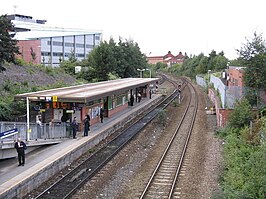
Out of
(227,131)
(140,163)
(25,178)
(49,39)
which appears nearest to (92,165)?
(140,163)

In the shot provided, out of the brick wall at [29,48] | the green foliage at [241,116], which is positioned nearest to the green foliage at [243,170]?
the green foliage at [241,116]

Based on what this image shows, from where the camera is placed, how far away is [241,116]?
21.8m

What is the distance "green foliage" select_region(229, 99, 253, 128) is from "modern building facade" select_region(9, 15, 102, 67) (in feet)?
192

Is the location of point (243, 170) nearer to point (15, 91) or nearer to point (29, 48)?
point (15, 91)

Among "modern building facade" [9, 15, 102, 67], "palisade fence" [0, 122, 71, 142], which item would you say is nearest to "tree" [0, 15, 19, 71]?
"palisade fence" [0, 122, 71, 142]

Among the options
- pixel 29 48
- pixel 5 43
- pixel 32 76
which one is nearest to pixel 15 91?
pixel 5 43

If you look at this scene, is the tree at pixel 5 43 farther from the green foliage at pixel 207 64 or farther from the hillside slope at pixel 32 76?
the green foliage at pixel 207 64

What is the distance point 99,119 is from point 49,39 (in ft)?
211

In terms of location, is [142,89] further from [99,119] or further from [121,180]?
[121,180]

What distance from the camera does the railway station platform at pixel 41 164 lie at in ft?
41.8

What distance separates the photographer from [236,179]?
1316 centimetres

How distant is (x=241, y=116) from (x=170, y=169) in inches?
297

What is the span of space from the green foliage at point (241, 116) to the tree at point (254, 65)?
2.82 m

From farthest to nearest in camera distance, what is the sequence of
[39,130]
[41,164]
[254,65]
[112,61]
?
[112,61], [254,65], [39,130], [41,164]
